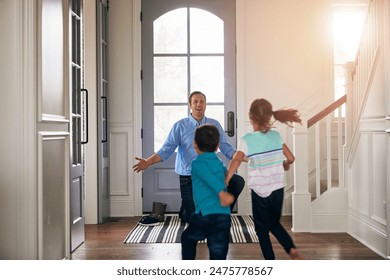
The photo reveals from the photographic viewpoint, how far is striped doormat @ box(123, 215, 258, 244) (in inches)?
133

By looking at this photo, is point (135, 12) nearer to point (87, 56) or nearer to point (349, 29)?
point (87, 56)

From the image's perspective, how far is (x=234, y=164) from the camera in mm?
1963

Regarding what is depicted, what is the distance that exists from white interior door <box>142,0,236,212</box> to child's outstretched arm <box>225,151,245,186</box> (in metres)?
Answer: 2.34

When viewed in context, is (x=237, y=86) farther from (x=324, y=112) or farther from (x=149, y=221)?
(x=149, y=221)

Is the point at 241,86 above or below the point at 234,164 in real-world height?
above

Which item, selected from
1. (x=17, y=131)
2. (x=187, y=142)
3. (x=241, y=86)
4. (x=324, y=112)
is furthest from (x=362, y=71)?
(x=17, y=131)

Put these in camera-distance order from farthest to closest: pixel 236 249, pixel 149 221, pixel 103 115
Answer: pixel 103 115, pixel 149 221, pixel 236 249

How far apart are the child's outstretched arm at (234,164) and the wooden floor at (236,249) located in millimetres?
994

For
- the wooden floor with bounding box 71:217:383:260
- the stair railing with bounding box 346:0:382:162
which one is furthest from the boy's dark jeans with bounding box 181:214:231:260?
the stair railing with bounding box 346:0:382:162

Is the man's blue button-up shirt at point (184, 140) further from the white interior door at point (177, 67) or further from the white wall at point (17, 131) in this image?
the white interior door at point (177, 67)

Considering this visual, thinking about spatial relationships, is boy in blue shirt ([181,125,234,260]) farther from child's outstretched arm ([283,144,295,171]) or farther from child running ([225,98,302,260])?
child's outstretched arm ([283,144,295,171])

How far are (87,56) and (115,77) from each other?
451 millimetres

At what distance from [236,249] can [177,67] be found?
1.93 m

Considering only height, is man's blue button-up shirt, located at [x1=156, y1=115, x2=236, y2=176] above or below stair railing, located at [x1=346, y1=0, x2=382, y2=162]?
below
